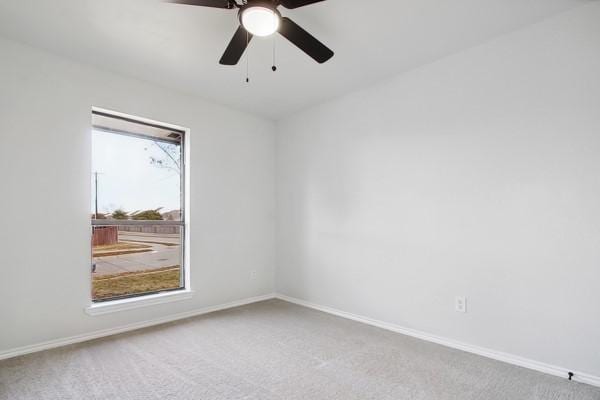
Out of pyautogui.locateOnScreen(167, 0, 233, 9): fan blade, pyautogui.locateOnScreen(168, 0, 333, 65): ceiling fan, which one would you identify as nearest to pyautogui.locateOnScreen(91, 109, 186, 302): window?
pyautogui.locateOnScreen(168, 0, 333, 65): ceiling fan

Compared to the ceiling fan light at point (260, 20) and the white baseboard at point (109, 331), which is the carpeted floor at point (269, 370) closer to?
the white baseboard at point (109, 331)

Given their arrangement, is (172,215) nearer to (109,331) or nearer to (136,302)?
(136,302)

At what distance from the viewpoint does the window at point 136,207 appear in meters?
3.10

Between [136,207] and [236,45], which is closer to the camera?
[236,45]

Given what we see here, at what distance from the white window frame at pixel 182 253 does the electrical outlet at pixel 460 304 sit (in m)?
2.66

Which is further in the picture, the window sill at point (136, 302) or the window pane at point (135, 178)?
the window pane at point (135, 178)

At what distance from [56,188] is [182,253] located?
54.0 inches

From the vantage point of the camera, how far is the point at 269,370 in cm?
229

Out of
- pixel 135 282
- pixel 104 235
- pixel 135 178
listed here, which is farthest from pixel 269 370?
pixel 135 178

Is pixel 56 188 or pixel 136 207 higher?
pixel 56 188

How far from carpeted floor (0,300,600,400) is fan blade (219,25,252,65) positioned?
2.18 metres

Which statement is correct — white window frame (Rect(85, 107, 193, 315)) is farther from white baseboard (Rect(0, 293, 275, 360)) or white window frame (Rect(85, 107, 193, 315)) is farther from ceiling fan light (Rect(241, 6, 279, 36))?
ceiling fan light (Rect(241, 6, 279, 36))

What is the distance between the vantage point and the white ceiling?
217 cm

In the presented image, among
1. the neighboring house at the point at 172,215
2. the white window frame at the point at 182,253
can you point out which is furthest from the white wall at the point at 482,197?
the neighboring house at the point at 172,215
